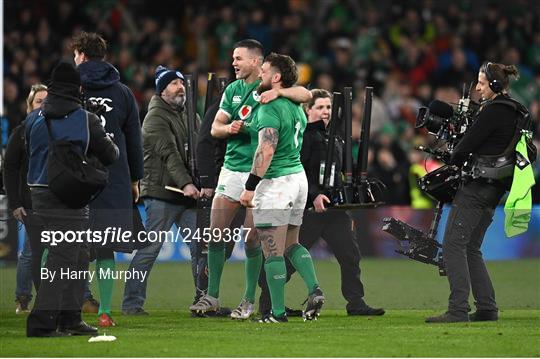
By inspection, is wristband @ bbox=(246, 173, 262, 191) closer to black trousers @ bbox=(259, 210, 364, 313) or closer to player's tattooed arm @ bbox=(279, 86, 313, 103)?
→ player's tattooed arm @ bbox=(279, 86, 313, 103)

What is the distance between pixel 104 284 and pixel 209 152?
1.51 meters

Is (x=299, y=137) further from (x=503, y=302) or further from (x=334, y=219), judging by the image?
(x=503, y=302)

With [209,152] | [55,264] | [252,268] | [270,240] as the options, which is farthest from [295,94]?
[55,264]

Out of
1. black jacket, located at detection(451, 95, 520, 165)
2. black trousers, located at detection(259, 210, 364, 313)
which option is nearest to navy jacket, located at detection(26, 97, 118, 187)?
black trousers, located at detection(259, 210, 364, 313)

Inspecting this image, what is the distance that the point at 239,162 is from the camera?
1148 centimetres

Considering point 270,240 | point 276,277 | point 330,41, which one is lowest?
point 276,277

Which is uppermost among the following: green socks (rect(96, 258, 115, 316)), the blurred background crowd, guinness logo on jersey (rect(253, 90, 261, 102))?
the blurred background crowd

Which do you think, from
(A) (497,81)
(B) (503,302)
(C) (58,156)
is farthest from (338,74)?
(C) (58,156)

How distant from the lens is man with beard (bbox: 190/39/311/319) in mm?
11414

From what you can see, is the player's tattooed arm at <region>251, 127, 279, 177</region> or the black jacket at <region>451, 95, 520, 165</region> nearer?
the player's tattooed arm at <region>251, 127, 279, 177</region>

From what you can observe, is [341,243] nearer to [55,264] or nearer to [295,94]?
[295,94]

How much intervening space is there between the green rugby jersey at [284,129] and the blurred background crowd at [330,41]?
32.3ft

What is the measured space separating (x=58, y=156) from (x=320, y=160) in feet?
9.60

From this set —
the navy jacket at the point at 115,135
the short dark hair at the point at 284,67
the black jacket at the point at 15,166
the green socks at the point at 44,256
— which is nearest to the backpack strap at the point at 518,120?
the short dark hair at the point at 284,67
